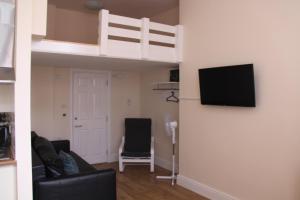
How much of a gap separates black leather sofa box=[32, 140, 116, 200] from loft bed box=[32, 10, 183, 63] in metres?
1.36

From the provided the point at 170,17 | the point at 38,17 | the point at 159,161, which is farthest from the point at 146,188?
the point at 170,17

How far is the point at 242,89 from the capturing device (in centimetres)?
311

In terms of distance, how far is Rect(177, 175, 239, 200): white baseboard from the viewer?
11.4 feet

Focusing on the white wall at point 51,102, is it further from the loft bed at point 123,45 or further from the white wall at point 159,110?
the white wall at point 159,110

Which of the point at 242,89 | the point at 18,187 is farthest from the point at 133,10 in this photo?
the point at 18,187

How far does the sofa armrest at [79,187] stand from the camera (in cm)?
249

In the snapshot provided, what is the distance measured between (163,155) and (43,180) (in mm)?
3073

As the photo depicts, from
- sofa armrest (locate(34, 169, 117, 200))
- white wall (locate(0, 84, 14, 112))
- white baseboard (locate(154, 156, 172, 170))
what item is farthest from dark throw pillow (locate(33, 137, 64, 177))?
white baseboard (locate(154, 156, 172, 170))

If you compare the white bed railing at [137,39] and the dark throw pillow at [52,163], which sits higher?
the white bed railing at [137,39]

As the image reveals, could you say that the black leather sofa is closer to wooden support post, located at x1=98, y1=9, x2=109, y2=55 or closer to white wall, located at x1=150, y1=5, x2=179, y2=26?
wooden support post, located at x1=98, y1=9, x2=109, y2=55

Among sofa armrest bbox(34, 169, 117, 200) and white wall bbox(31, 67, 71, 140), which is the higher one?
white wall bbox(31, 67, 71, 140)

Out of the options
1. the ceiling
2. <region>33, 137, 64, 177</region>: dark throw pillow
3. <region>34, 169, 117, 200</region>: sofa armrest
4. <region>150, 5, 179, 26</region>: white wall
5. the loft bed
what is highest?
the ceiling

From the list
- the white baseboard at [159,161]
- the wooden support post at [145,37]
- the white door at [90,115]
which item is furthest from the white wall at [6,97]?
the white baseboard at [159,161]

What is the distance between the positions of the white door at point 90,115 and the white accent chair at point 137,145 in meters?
0.60
